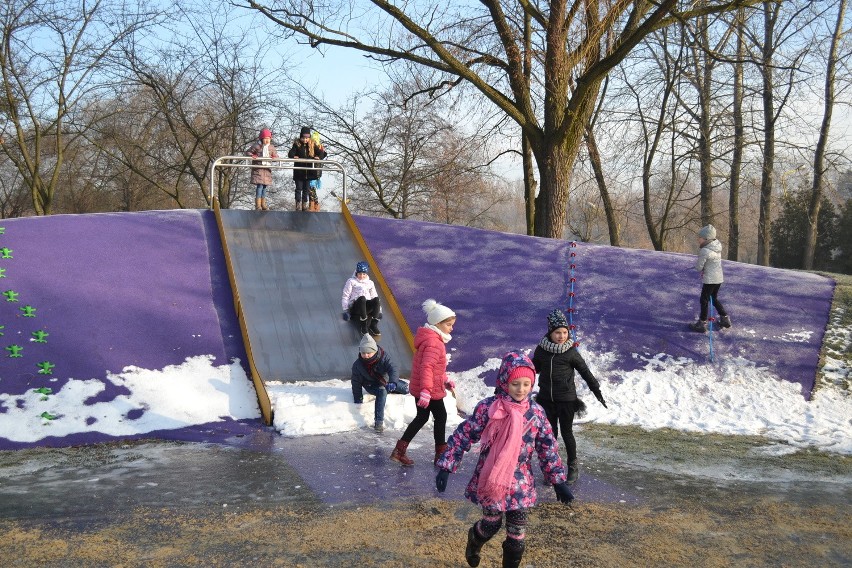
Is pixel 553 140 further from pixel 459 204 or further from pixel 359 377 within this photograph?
pixel 459 204

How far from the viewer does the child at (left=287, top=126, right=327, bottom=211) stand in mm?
16094

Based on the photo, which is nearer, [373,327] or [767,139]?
[373,327]

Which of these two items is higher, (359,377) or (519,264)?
(519,264)

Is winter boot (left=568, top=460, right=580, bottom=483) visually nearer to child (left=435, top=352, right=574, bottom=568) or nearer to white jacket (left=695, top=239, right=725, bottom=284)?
child (left=435, top=352, right=574, bottom=568)

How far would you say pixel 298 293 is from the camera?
12.3m

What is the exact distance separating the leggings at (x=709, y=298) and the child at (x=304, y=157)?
27.0ft

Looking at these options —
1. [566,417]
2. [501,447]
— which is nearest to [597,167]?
[566,417]

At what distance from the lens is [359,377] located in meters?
8.91

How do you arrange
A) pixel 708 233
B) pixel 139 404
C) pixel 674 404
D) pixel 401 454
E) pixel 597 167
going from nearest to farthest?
pixel 401 454
pixel 139 404
pixel 674 404
pixel 708 233
pixel 597 167

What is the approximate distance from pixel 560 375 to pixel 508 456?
235 centimetres

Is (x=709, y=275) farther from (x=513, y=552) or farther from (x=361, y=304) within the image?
(x=513, y=552)

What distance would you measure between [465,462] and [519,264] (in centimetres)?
635

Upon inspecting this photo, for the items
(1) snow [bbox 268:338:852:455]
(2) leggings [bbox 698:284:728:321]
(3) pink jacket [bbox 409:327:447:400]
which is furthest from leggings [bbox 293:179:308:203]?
(3) pink jacket [bbox 409:327:447:400]

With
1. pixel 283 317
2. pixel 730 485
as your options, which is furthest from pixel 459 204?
pixel 730 485
